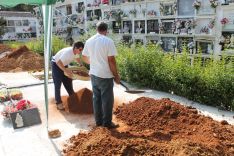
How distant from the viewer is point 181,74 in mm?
6621

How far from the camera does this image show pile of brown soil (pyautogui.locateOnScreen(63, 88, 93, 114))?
5832 mm

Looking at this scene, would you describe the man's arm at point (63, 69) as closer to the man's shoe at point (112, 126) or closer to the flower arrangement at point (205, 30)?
the man's shoe at point (112, 126)

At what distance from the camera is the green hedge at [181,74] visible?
5852mm

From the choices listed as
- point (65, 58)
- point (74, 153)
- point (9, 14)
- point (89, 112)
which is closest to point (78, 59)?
point (65, 58)

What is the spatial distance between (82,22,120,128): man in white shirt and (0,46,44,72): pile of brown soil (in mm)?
8079

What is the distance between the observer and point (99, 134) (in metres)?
4.12

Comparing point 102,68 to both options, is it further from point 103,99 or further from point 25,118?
point 25,118

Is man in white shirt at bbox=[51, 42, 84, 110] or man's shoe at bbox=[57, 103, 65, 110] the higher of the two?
man in white shirt at bbox=[51, 42, 84, 110]

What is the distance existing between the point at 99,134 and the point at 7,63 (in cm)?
1022

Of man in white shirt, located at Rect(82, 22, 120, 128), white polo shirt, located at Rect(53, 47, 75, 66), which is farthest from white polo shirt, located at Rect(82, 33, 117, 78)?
white polo shirt, located at Rect(53, 47, 75, 66)

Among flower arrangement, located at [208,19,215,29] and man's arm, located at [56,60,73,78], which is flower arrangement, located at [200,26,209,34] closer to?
flower arrangement, located at [208,19,215,29]

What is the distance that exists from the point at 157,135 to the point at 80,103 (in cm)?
221

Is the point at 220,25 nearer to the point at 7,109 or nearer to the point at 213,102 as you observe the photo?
the point at 213,102

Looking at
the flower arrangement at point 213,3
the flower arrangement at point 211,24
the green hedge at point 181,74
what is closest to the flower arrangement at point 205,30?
the flower arrangement at point 211,24
